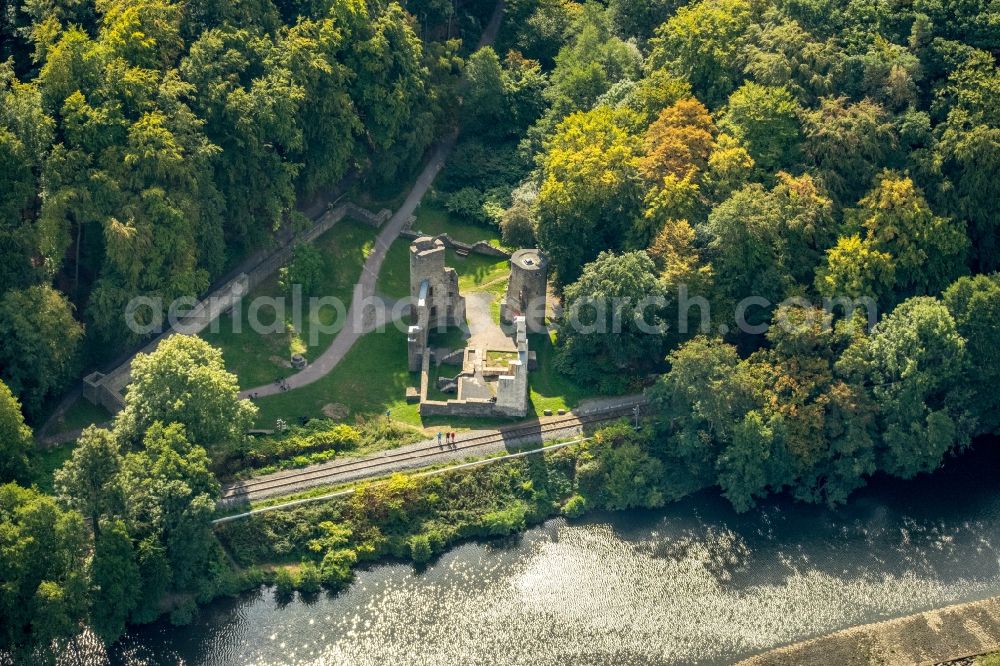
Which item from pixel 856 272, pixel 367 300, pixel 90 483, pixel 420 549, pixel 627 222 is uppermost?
pixel 627 222

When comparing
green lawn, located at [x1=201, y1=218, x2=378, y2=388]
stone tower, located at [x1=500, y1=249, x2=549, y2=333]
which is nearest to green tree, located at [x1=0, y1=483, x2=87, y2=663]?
green lawn, located at [x1=201, y1=218, x2=378, y2=388]

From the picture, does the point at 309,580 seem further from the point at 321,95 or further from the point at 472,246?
A: the point at 321,95

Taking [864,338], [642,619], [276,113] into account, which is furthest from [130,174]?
[864,338]

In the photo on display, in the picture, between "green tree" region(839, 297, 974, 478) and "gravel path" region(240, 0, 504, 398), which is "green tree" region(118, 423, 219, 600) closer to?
"gravel path" region(240, 0, 504, 398)

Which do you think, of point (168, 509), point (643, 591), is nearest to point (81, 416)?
point (168, 509)

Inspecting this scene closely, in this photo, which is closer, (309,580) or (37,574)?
(37,574)

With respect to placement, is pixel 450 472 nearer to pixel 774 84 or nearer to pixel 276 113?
pixel 276 113
